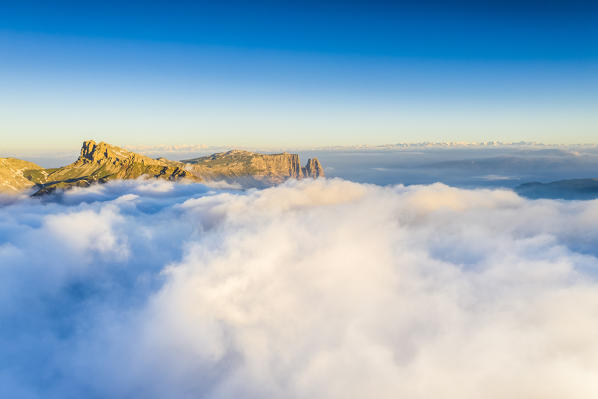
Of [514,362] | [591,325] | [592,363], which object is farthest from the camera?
[514,362]

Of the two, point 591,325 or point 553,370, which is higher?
point 591,325

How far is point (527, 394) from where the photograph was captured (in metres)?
193

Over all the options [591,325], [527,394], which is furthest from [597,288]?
[527,394]

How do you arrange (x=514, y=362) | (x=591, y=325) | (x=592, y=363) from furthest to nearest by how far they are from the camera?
(x=514, y=362), (x=591, y=325), (x=592, y=363)

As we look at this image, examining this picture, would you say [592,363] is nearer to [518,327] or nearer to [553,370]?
[553,370]

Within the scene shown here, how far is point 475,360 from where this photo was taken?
651ft

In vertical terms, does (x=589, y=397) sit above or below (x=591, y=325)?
below

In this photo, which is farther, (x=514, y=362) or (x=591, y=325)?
(x=514, y=362)

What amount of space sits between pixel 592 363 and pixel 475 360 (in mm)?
62785

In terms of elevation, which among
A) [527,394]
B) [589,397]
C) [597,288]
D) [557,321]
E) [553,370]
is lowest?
[527,394]

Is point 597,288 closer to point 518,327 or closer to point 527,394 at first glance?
point 518,327

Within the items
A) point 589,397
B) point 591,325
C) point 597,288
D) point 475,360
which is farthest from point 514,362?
point 597,288

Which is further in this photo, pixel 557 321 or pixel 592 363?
pixel 557 321

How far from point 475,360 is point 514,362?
23894 millimetres
